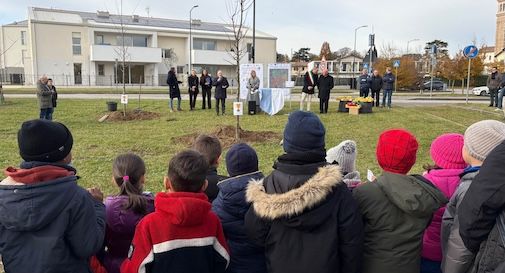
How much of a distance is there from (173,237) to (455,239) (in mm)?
1615

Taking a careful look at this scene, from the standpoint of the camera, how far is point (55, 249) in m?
2.31

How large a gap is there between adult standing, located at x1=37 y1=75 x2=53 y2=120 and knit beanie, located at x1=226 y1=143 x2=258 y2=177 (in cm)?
1276

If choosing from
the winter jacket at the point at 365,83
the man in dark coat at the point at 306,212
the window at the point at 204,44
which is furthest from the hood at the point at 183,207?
the window at the point at 204,44

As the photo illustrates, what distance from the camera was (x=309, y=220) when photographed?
2.39m

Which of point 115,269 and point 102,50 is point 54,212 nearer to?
point 115,269

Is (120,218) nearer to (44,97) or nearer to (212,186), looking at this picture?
(212,186)

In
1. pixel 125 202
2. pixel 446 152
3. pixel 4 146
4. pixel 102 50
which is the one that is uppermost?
pixel 102 50

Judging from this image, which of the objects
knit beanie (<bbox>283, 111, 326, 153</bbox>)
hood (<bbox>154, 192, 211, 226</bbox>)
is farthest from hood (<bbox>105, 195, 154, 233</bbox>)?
knit beanie (<bbox>283, 111, 326, 153</bbox>)

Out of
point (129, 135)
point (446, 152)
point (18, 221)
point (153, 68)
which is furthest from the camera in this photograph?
point (153, 68)

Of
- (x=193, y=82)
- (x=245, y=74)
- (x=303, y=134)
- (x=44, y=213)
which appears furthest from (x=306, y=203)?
(x=245, y=74)

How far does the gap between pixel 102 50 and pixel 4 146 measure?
43.8 metres

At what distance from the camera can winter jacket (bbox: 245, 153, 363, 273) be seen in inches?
93.8

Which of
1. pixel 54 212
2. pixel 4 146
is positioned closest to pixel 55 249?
pixel 54 212

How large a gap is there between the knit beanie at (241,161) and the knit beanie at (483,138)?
1407mm
